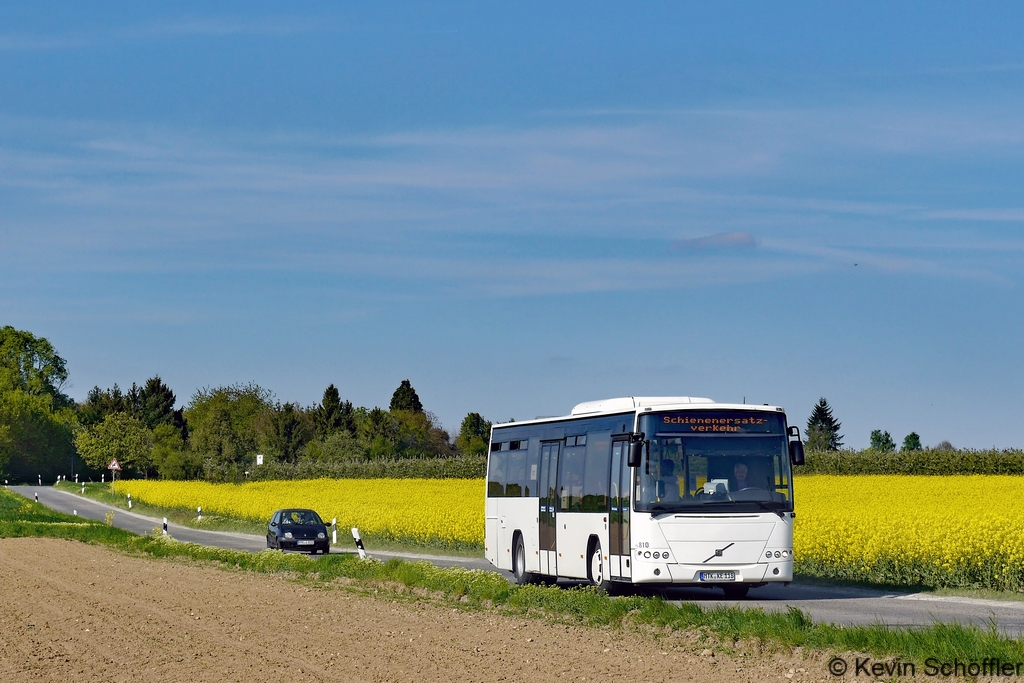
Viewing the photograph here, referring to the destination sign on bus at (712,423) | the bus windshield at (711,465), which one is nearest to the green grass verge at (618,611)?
the bus windshield at (711,465)

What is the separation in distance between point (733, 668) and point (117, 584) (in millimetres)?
17130

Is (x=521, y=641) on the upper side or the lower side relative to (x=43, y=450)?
lower

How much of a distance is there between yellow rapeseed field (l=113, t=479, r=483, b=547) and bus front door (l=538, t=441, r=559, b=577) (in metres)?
13.1

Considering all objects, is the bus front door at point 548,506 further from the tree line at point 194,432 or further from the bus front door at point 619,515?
the tree line at point 194,432

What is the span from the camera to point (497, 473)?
27.4 meters

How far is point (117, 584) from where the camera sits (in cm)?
2641

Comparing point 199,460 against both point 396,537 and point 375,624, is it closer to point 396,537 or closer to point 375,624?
point 396,537

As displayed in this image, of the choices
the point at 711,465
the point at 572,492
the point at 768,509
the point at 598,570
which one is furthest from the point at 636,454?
the point at 572,492

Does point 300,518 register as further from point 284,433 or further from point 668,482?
point 284,433

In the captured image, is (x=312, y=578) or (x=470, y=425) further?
(x=470, y=425)

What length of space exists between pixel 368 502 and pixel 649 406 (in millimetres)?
33038

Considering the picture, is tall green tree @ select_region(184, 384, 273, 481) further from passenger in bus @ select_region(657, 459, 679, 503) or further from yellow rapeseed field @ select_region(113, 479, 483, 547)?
passenger in bus @ select_region(657, 459, 679, 503)

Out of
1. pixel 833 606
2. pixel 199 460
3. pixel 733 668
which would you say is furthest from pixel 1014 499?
pixel 199 460

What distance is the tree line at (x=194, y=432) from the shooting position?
3932 inches
